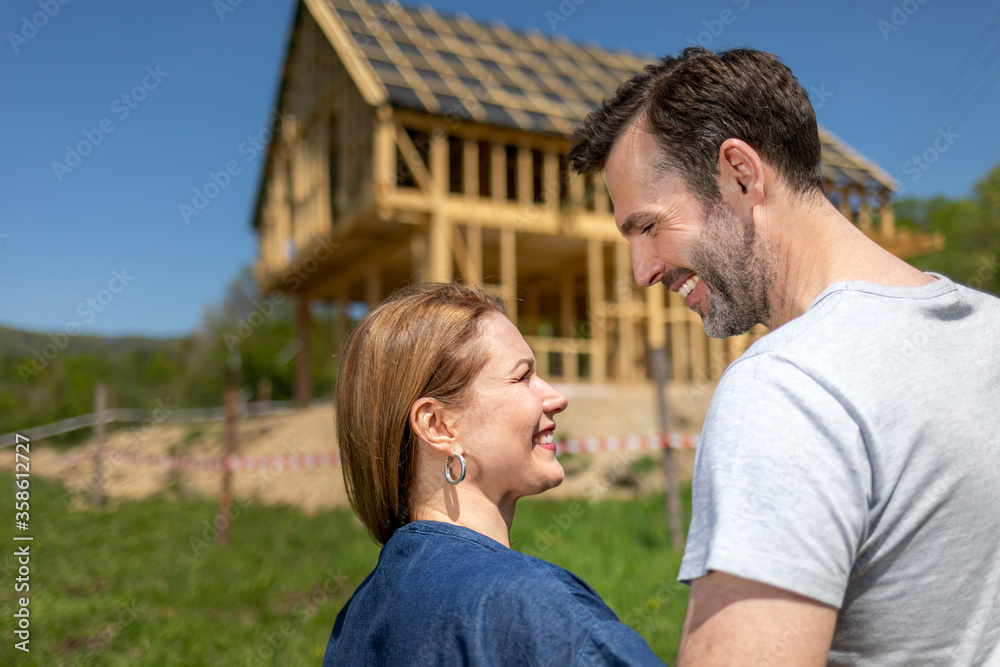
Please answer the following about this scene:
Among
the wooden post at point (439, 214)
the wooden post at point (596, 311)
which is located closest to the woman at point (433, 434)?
the wooden post at point (439, 214)

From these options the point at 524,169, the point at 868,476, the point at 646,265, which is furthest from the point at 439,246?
the point at 868,476

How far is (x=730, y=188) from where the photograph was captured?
1.63 meters

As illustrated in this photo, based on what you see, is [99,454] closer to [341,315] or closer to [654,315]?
[341,315]

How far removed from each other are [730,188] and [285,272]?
18.2 m

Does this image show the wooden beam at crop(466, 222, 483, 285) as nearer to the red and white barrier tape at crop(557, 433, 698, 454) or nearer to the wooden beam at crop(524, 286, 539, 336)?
the red and white barrier tape at crop(557, 433, 698, 454)

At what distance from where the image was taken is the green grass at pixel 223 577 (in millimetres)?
5055

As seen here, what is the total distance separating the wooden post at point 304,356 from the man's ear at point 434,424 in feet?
61.1

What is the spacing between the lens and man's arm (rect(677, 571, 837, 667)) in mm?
A: 1074

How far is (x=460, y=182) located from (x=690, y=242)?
638 inches

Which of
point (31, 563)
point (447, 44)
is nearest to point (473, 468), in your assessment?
point (31, 563)

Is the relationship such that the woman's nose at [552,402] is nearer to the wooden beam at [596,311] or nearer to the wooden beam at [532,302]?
the wooden beam at [596,311]

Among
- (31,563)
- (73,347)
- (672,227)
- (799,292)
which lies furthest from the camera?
(73,347)

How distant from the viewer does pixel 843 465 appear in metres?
1.12

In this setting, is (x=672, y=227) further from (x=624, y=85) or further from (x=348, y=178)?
(x=348, y=178)
